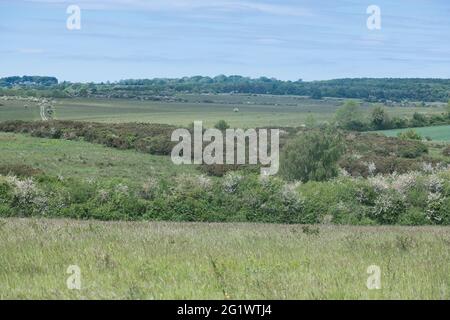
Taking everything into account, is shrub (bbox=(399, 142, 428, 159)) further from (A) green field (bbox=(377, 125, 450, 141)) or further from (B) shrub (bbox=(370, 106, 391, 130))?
(B) shrub (bbox=(370, 106, 391, 130))

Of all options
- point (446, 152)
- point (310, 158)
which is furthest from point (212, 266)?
point (446, 152)

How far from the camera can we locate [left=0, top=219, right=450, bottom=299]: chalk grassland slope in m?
7.00

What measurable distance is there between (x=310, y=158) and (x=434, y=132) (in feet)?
268

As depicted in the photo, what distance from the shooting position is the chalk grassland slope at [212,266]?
700 cm

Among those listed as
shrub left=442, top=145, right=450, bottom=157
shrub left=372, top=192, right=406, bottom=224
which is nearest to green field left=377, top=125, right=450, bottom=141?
shrub left=442, top=145, right=450, bottom=157

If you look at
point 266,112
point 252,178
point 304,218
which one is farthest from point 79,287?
point 266,112

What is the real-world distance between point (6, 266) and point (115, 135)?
87.4 metres


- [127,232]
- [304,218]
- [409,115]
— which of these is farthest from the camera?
[409,115]

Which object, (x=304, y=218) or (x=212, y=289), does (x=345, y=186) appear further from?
(x=212, y=289)

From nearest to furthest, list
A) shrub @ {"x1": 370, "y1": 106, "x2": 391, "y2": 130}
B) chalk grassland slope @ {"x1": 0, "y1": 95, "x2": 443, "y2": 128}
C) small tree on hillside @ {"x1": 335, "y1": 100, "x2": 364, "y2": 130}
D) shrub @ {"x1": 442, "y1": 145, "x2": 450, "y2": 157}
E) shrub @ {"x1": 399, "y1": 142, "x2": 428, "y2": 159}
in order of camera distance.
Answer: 1. shrub @ {"x1": 399, "y1": 142, "x2": 428, "y2": 159}
2. shrub @ {"x1": 442, "y1": 145, "x2": 450, "y2": 157}
3. chalk grassland slope @ {"x1": 0, "y1": 95, "x2": 443, "y2": 128}
4. small tree on hillside @ {"x1": 335, "y1": 100, "x2": 364, "y2": 130}
5. shrub @ {"x1": 370, "y1": 106, "x2": 391, "y2": 130}

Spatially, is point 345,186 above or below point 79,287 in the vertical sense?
below

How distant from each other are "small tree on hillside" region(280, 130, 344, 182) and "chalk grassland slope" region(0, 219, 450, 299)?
50.3 meters

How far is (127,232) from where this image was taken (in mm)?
12328
